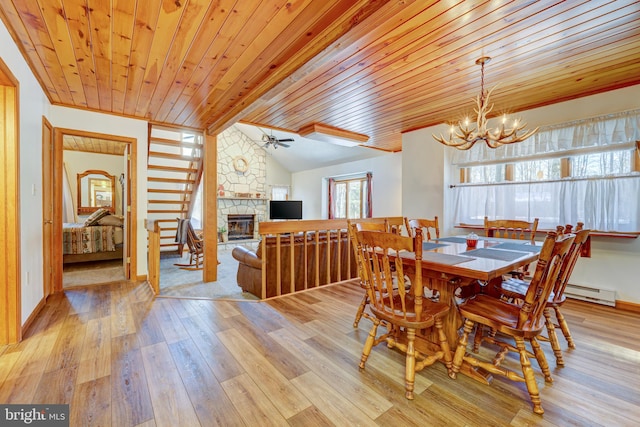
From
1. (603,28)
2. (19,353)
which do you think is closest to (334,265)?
(19,353)

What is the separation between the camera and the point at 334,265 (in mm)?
3859

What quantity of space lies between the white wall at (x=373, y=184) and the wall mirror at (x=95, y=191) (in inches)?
204

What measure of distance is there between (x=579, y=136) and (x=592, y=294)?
177cm

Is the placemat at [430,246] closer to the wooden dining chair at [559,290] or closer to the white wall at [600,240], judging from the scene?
the wooden dining chair at [559,290]

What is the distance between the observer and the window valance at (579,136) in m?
2.81

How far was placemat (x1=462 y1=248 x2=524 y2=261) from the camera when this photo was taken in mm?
1886

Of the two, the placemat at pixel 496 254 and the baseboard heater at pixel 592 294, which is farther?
the baseboard heater at pixel 592 294

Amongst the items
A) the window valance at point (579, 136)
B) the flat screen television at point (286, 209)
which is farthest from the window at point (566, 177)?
the flat screen television at point (286, 209)

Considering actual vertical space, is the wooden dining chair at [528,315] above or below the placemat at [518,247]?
below

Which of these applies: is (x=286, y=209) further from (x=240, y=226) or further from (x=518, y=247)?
(x=518, y=247)

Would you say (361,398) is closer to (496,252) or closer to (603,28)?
(496,252)

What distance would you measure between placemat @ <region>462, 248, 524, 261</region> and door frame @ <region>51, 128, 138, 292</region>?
4092 mm

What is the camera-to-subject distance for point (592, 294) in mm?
3045

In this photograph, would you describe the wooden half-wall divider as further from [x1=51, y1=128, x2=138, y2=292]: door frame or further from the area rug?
[x1=51, y1=128, x2=138, y2=292]: door frame
